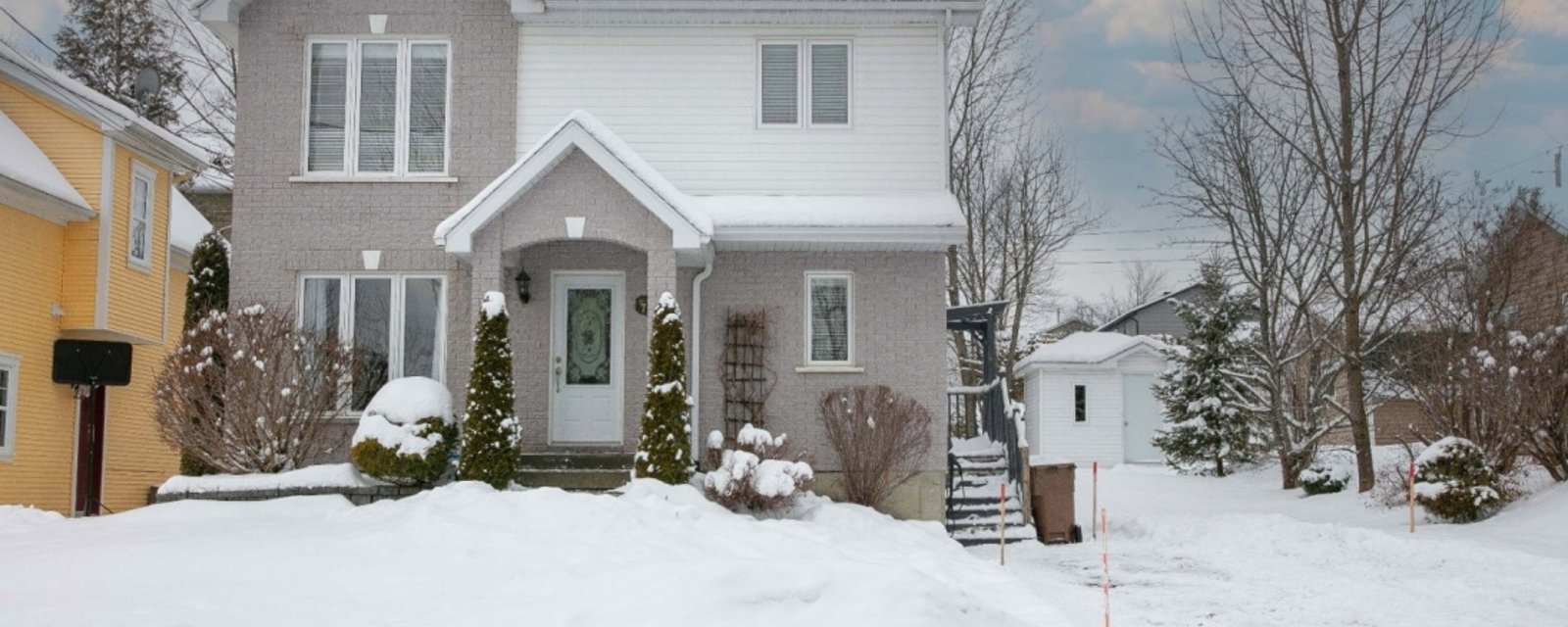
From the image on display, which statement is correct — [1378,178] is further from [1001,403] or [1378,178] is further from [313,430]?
[313,430]

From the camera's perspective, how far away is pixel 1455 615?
1066cm

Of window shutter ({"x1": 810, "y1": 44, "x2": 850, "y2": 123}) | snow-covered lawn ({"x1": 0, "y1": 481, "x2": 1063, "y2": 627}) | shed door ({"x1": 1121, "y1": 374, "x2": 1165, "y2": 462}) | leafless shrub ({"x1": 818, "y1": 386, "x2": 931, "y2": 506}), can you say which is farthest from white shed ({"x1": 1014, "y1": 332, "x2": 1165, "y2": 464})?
snow-covered lawn ({"x1": 0, "y1": 481, "x2": 1063, "y2": 627})

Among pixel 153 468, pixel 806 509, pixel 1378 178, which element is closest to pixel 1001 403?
pixel 806 509

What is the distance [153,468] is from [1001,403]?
45.6ft

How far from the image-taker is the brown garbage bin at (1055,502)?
16828mm

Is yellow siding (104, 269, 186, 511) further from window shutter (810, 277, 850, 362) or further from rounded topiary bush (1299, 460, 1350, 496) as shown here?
rounded topiary bush (1299, 460, 1350, 496)

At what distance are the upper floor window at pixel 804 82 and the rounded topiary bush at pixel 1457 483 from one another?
792 cm

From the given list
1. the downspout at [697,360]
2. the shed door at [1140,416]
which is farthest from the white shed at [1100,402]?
A: the downspout at [697,360]

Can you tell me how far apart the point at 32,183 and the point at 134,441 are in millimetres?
6177

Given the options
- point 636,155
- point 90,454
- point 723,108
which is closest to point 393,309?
point 636,155

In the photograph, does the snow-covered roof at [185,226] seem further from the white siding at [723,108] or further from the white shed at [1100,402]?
the white shed at [1100,402]

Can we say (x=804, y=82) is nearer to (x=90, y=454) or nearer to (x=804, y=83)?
(x=804, y=83)

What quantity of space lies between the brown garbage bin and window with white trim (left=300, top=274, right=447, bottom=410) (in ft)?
23.9

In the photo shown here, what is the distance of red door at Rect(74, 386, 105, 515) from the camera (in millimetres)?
20016
